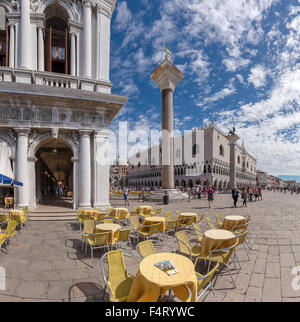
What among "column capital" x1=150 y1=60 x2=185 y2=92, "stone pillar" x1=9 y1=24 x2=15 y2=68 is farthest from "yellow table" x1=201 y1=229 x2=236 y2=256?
"column capital" x1=150 y1=60 x2=185 y2=92

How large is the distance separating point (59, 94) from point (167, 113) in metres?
10.3

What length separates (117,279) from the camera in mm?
3076

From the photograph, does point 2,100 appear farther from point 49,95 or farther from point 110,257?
point 110,257

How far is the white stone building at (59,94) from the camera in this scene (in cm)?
992

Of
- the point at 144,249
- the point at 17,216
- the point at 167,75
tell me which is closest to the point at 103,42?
the point at 167,75

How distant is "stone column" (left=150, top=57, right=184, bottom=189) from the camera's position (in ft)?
57.7

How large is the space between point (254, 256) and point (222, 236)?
1.32m

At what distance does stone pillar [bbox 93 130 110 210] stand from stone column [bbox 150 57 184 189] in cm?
749

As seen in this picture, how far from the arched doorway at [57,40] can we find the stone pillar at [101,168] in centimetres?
496

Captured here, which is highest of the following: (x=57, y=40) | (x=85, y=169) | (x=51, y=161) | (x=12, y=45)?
(x=57, y=40)

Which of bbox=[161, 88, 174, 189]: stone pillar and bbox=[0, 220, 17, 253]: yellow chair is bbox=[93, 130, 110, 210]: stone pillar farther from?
bbox=[161, 88, 174, 189]: stone pillar

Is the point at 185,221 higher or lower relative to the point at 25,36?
lower

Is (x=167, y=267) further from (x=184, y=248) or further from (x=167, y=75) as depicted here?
(x=167, y=75)

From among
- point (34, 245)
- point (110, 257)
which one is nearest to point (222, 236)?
point (110, 257)
